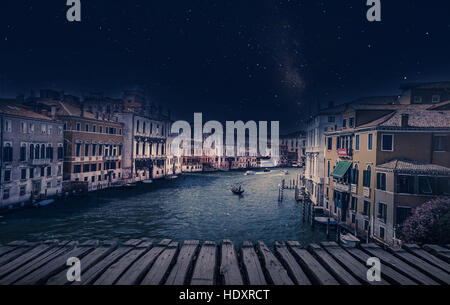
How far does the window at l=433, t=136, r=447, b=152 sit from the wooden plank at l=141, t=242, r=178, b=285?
20979 millimetres

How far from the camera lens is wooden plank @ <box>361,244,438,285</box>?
3906mm

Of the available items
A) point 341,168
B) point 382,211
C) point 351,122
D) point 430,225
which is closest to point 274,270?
point 430,225

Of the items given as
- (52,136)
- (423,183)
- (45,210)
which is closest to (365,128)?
(423,183)

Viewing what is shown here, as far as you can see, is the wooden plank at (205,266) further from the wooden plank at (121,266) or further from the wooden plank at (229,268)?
the wooden plank at (121,266)

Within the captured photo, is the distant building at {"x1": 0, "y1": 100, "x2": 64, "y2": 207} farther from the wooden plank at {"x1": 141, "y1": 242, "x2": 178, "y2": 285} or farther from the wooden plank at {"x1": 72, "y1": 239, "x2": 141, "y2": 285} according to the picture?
the wooden plank at {"x1": 141, "y1": 242, "x2": 178, "y2": 285}

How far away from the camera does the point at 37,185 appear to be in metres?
34.1

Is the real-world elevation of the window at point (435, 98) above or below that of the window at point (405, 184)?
above

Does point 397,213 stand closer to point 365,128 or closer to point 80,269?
point 365,128

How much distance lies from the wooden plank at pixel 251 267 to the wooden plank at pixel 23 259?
3883mm

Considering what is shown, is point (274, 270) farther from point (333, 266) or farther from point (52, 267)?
point (52, 267)

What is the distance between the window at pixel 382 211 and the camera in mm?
18422

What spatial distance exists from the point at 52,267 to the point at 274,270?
373 centimetres

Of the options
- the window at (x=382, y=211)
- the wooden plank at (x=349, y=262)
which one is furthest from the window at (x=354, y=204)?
the wooden plank at (x=349, y=262)

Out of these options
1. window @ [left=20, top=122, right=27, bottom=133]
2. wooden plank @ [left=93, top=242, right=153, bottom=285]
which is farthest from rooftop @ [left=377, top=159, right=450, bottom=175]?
window @ [left=20, top=122, right=27, bottom=133]
